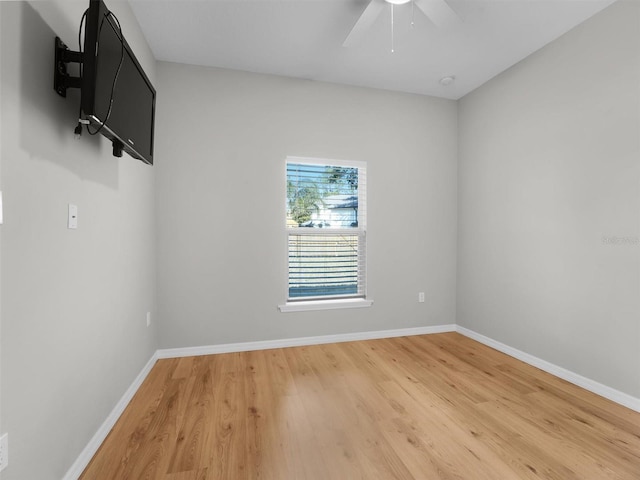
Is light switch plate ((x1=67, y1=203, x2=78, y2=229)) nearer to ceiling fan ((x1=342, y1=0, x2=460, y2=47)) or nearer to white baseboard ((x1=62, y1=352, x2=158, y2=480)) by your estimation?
white baseboard ((x1=62, y1=352, x2=158, y2=480))

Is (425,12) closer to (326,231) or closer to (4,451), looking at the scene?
(326,231)

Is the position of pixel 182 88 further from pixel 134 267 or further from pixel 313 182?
pixel 134 267

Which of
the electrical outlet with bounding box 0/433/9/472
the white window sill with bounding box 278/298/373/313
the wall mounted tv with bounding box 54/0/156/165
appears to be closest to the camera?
the electrical outlet with bounding box 0/433/9/472

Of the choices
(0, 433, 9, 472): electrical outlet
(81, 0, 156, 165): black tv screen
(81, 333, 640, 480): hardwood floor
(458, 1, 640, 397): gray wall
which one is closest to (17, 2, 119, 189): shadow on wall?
(81, 0, 156, 165): black tv screen

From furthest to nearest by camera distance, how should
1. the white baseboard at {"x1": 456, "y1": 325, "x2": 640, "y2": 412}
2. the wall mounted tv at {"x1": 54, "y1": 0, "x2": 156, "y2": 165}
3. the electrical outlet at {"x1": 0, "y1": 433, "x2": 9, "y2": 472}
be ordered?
the white baseboard at {"x1": 456, "y1": 325, "x2": 640, "y2": 412}
the wall mounted tv at {"x1": 54, "y1": 0, "x2": 156, "y2": 165}
the electrical outlet at {"x1": 0, "y1": 433, "x2": 9, "y2": 472}

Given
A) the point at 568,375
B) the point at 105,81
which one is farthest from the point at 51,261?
the point at 568,375

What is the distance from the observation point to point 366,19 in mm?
1932

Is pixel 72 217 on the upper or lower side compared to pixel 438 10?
Answer: lower

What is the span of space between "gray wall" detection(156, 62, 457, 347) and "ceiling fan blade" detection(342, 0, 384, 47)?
1.12m

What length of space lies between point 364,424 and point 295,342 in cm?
140

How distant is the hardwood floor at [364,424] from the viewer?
1.51 meters

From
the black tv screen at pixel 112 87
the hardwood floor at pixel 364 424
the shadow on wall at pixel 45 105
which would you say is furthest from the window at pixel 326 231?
the shadow on wall at pixel 45 105

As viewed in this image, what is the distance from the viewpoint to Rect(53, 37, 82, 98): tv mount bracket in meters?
1.28

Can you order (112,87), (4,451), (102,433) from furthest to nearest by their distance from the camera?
(102,433) < (112,87) < (4,451)
